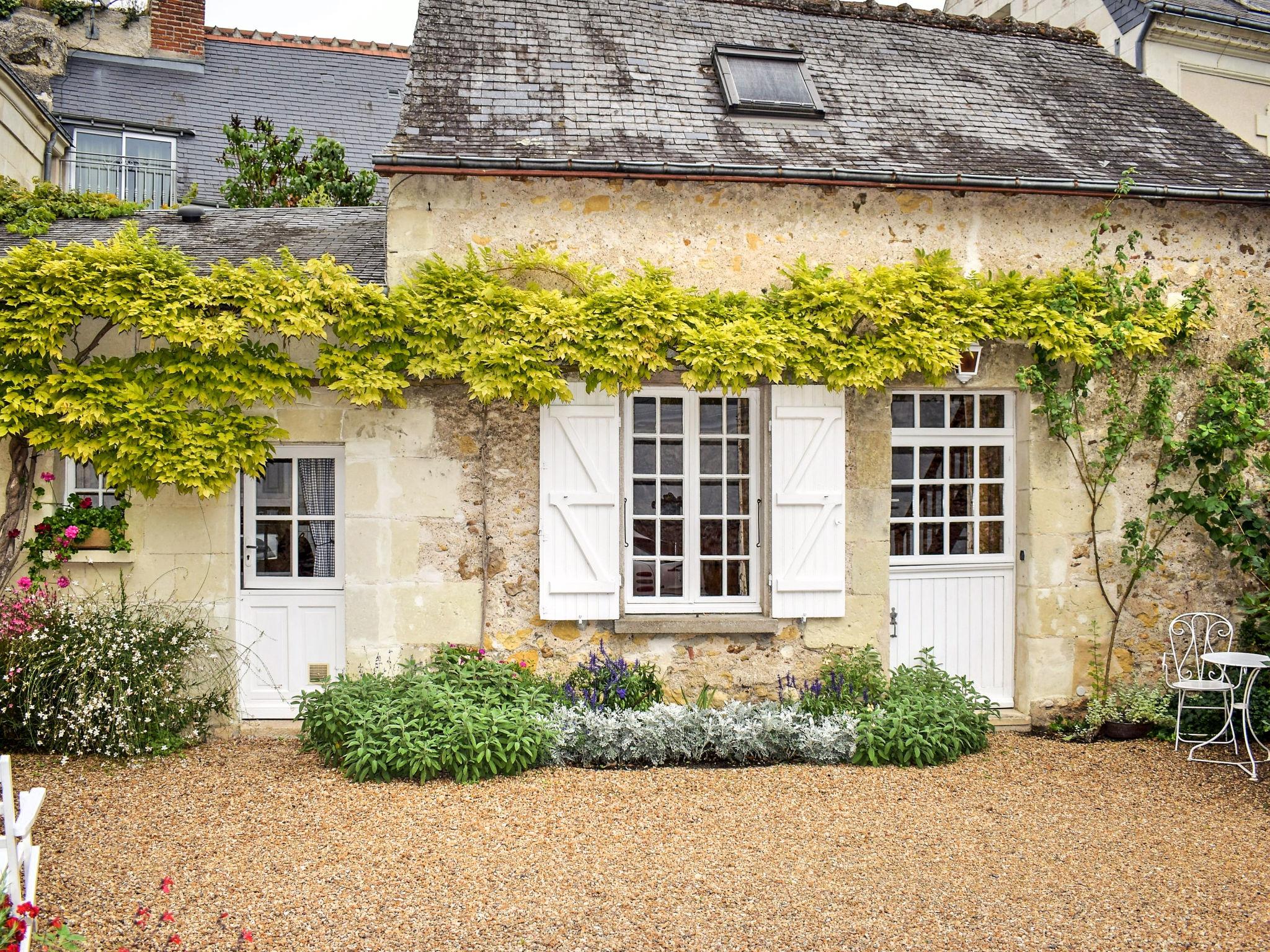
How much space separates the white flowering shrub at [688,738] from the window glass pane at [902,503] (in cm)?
169

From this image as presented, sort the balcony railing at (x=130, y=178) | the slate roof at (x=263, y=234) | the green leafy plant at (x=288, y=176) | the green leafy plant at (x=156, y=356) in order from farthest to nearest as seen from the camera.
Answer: the balcony railing at (x=130, y=178) < the green leafy plant at (x=288, y=176) < the slate roof at (x=263, y=234) < the green leafy plant at (x=156, y=356)

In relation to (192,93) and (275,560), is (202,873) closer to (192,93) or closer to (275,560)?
(275,560)

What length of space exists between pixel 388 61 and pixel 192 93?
2905mm

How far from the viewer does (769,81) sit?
745cm

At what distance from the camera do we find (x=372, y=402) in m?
6.11

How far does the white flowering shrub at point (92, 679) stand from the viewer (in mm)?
5582

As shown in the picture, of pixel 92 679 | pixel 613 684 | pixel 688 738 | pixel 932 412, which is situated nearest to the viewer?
pixel 92 679

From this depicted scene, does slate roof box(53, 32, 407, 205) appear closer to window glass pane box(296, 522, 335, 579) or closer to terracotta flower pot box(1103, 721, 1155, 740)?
window glass pane box(296, 522, 335, 579)

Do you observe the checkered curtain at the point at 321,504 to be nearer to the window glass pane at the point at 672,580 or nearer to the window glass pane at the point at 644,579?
the window glass pane at the point at 644,579

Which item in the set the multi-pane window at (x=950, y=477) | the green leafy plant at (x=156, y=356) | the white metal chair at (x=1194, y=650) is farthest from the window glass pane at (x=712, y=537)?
the white metal chair at (x=1194, y=650)

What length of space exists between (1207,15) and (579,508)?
7.78m

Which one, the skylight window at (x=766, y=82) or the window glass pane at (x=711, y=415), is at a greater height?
the skylight window at (x=766, y=82)

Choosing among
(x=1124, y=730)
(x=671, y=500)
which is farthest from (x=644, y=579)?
(x=1124, y=730)

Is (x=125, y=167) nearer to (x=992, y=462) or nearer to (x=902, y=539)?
(x=902, y=539)
